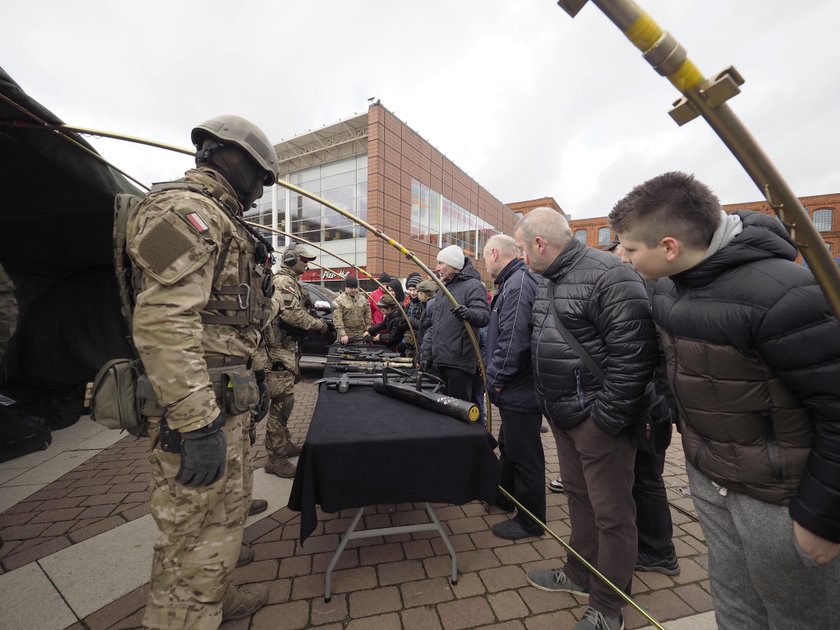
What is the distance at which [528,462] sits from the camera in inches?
104

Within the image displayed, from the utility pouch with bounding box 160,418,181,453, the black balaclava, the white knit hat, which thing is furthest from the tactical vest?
the white knit hat

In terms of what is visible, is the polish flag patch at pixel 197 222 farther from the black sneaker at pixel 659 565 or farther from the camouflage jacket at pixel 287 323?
the black sneaker at pixel 659 565

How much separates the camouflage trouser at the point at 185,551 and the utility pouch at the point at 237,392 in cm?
30

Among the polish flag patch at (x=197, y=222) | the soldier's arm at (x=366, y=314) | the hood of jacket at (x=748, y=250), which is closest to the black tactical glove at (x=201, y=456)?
the polish flag patch at (x=197, y=222)

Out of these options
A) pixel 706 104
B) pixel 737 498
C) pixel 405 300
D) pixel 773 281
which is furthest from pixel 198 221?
pixel 405 300

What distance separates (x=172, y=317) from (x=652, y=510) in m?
3.12

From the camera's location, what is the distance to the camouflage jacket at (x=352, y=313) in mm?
6615

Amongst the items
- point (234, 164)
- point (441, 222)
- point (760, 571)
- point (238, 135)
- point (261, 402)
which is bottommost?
point (760, 571)

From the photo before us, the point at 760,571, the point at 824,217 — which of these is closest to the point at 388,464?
the point at 760,571

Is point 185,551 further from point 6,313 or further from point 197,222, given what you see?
point 6,313

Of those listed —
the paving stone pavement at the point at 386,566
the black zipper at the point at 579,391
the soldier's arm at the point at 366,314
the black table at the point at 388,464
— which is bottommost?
the paving stone pavement at the point at 386,566

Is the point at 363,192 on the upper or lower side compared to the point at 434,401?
upper

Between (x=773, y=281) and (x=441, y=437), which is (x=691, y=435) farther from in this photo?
(x=441, y=437)

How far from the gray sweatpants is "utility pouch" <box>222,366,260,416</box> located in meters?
2.04
